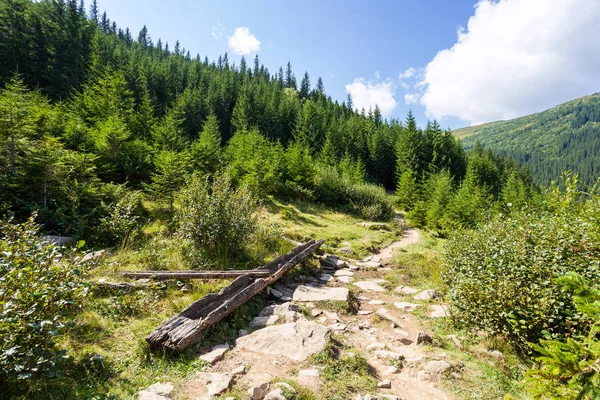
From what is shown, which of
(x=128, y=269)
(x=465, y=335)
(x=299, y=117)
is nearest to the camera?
(x=465, y=335)

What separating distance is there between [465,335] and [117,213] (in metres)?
8.89

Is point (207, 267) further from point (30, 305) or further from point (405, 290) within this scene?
point (405, 290)

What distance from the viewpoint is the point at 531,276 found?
4398 mm

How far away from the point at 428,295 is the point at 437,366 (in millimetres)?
3378

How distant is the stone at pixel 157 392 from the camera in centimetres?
303

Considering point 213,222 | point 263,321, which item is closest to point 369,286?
point 263,321

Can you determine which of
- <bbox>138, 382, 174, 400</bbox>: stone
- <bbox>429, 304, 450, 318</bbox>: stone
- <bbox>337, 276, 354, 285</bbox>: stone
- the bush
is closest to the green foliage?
<bbox>138, 382, 174, 400</bbox>: stone

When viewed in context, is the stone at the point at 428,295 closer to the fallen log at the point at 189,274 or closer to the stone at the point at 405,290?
the stone at the point at 405,290

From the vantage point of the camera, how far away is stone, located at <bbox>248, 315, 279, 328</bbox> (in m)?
5.06

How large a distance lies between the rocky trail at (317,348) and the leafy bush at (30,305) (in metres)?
1.15

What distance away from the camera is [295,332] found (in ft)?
15.0

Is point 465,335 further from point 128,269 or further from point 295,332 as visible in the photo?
point 128,269

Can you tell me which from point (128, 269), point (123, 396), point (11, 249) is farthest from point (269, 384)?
point (128, 269)

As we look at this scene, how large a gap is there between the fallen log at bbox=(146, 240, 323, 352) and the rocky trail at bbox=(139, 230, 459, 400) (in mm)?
366
